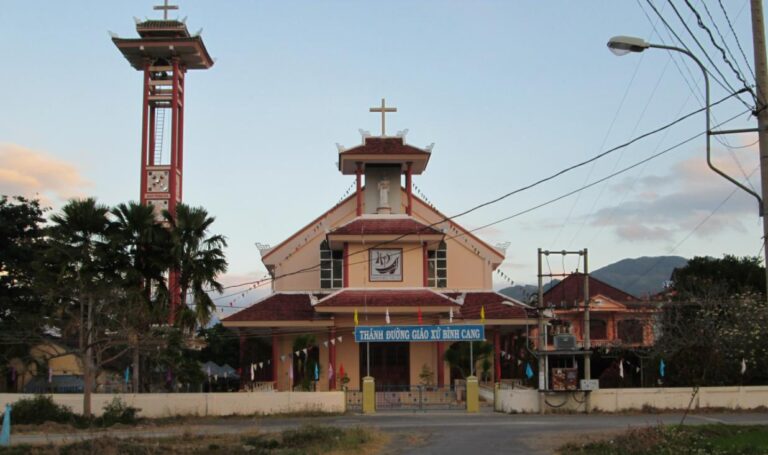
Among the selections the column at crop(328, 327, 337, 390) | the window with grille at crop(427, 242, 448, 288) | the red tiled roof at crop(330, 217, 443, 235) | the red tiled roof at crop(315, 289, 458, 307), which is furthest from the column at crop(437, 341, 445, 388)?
the red tiled roof at crop(330, 217, 443, 235)

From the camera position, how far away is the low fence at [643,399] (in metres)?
33.6

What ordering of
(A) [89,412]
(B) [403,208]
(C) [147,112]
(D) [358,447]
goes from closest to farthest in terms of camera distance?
1. (D) [358,447]
2. (A) [89,412]
3. (B) [403,208]
4. (C) [147,112]

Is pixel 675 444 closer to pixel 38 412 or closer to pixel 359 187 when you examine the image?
pixel 38 412

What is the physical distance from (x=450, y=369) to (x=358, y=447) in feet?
67.5

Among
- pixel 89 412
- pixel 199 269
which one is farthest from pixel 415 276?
pixel 89 412

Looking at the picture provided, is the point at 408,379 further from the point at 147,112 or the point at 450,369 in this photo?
the point at 147,112

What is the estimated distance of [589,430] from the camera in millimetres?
26125

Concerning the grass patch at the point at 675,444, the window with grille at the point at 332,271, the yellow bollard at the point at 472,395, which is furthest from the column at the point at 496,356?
the grass patch at the point at 675,444

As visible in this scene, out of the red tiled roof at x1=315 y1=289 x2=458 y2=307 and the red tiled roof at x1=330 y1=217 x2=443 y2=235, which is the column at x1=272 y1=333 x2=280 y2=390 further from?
the red tiled roof at x1=330 y1=217 x2=443 y2=235

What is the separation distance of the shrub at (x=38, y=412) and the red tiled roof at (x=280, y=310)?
11664mm

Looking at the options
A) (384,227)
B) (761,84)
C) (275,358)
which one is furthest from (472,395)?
(761,84)

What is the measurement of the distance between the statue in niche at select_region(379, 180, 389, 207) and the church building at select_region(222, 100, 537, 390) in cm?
6

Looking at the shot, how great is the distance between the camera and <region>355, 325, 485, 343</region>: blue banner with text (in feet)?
117

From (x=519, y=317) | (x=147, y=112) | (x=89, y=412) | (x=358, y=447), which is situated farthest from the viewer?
(x=147, y=112)
